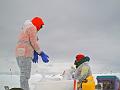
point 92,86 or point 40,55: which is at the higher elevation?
point 40,55

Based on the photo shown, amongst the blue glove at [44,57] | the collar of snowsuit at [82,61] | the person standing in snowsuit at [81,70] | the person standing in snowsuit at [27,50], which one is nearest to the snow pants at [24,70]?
the person standing in snowsuit at [27,50]

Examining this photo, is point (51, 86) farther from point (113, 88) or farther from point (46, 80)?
point (113, 88)

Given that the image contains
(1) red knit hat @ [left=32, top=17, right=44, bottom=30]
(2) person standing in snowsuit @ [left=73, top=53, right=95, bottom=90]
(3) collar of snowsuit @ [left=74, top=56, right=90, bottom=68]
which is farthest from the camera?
(3) collar of snowsuit @ [left=74, top=56, right=90, bottom=68]

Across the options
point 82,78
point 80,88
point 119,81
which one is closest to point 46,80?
point 80,88

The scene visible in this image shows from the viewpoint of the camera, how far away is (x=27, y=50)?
6.12m

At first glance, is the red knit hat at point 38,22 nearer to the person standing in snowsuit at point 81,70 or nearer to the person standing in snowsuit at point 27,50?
the person standing in snowsuit at point 27,50

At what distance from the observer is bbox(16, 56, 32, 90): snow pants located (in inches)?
234

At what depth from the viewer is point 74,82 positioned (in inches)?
238

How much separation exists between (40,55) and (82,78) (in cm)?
167

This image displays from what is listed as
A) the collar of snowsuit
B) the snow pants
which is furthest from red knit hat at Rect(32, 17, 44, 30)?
the collar of snowsuit

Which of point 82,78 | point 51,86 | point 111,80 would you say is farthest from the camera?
point 82,78

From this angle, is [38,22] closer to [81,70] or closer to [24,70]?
[24,70]

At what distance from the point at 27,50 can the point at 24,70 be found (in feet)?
1.34

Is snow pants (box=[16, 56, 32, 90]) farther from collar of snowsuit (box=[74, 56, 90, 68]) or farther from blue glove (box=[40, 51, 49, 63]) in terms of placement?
collar of snowsuit (box=[74, 56, 90, 68])
